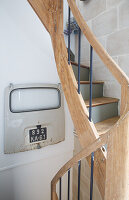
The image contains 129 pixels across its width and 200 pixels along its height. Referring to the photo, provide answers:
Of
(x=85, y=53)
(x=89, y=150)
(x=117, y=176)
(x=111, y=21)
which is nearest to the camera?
(x=117, y=176)

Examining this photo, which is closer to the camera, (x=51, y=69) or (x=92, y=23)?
(x=51, y=69)

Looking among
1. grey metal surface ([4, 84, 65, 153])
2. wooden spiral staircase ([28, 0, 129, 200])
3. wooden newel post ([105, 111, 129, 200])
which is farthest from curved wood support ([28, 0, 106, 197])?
grey metal surface ([4, 84, 65, 153])

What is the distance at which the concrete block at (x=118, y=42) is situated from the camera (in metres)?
1.71

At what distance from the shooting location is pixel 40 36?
180 centimetres

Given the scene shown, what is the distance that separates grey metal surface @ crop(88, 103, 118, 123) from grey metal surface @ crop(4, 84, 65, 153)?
2.01 feet

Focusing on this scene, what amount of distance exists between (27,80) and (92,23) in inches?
56.2

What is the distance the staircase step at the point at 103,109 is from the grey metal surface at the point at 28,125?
24.1 inches

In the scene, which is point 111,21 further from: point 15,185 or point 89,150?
point 15,185

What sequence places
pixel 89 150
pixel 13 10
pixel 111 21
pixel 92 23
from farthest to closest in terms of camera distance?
pixel 92 23, pixel 111 21, pixel 13 10, pixel 89 150

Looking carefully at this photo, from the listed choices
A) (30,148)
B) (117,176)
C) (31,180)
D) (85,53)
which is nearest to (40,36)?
(85,53)

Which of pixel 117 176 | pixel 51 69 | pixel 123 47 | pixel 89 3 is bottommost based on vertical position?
pixel 117 176

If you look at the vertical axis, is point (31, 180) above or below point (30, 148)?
below

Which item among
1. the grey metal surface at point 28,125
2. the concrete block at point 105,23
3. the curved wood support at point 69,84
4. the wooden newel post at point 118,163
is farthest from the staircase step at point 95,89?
the wooden newel post at point 118,163

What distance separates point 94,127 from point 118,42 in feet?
4.45
